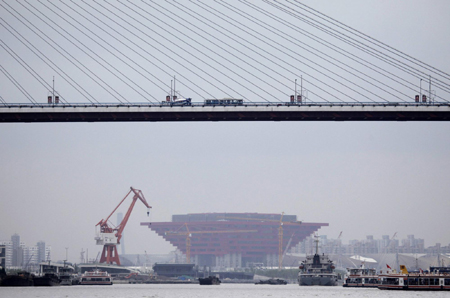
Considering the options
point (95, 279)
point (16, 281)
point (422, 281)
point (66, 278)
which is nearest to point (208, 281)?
point (95, 279)

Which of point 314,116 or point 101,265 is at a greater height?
point 314,116

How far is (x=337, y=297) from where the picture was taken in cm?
7088

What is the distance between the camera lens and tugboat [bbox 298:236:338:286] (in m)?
115

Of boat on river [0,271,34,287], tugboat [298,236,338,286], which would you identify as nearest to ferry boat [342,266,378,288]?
tugboat [298,236,338,286]

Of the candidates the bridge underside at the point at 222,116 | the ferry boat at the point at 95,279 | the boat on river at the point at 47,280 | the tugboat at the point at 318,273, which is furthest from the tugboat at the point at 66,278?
the bridge underside at the point at 222,116

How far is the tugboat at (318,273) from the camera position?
11462cm

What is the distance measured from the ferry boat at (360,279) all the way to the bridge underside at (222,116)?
38649 mm

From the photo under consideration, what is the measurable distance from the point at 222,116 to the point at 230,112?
1.19m

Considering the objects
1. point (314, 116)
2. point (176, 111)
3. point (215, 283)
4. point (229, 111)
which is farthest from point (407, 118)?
point (215, 283)


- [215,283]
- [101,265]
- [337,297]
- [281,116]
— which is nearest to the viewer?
[337,297]

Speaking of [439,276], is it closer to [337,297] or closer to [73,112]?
[337,297]

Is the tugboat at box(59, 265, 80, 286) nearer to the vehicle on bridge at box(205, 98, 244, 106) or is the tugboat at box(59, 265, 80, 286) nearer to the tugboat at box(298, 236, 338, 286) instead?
the tugboat at box(298, 236, 338, 286)

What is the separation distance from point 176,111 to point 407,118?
22733mm

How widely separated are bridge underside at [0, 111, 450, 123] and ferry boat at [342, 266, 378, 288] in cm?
3865
